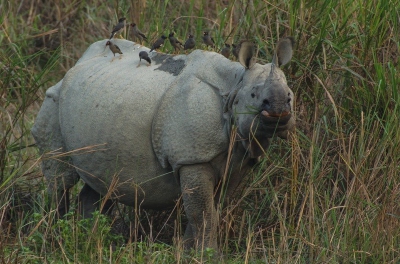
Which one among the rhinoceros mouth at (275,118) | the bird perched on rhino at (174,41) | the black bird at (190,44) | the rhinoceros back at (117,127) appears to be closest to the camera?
the rhinoceros mouth at (275,118)

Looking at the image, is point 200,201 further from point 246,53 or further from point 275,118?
point 246,53

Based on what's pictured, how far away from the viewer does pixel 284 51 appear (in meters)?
5.90

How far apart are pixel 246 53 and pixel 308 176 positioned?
1083mm

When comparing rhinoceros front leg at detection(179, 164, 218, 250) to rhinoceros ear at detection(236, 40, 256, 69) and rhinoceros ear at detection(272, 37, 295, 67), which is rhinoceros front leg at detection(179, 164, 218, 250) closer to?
rhinoceros ear at detection(236, 40, 256, 69)

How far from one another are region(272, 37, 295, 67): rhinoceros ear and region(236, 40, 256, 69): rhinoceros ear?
0.53 ft

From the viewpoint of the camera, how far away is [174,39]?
693 centimetres

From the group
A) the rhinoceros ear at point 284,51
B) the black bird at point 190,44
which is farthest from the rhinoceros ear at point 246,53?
the black bird at point 190,44

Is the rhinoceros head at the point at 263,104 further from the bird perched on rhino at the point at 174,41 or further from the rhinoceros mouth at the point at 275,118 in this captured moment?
the bird perched on rhino at the point at 174,41

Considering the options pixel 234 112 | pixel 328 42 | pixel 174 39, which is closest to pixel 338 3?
pixel 328 42

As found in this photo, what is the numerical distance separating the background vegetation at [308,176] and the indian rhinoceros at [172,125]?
0.21 meters

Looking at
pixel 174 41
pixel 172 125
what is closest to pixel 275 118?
pixel 172 125

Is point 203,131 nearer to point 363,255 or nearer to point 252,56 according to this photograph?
point 252,56

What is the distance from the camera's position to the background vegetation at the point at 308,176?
569 cm

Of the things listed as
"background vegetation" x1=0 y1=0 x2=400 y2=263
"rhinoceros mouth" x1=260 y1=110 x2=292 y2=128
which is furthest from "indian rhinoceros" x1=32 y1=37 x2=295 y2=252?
"background vegetation" x1=0 y1=0 x2=400 y2=263
